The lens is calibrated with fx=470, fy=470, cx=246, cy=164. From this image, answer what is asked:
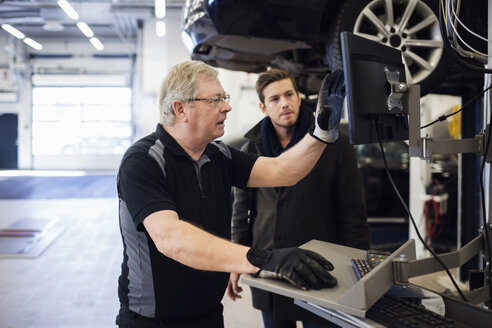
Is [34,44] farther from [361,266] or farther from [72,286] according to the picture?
[361,266]

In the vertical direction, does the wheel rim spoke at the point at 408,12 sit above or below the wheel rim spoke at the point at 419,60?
above

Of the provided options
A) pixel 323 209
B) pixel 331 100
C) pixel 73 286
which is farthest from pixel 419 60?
pixel 73 286

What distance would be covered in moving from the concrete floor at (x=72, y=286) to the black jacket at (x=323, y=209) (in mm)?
1331

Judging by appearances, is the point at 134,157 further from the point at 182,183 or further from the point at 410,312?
the point at 410,312

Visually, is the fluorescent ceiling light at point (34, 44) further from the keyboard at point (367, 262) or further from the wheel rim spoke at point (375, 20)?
the keyboard at point (367, 262)

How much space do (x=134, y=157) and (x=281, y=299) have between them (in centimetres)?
97

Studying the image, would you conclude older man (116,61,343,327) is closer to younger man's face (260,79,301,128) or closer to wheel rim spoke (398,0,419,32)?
younger man's face (260,79,301,128)

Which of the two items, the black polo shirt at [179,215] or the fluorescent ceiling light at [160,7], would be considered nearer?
the black polo shirt at [179,215]

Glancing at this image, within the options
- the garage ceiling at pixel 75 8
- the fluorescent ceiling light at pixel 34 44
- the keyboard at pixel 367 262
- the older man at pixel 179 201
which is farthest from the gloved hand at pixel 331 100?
the fluorescent ceiling light at pixel 34 44

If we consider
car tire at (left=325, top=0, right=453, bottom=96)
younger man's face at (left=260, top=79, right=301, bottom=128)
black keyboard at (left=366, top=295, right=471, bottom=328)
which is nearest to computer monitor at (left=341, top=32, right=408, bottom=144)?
black keyboard at (left=366, top=295, right=471, bottom=328)

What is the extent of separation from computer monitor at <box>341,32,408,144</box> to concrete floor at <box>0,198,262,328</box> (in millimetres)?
2276

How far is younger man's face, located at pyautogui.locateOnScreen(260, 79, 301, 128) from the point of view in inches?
86.4

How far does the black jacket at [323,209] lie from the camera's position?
Result: 83.2 inches

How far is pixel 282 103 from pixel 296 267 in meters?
1.24
